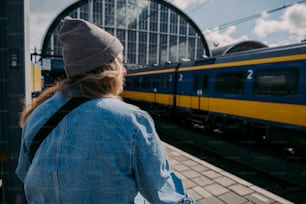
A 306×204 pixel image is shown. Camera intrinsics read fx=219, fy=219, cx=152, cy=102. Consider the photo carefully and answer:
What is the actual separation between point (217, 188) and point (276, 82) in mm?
4083

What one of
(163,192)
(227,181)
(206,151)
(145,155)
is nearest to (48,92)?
(145,155)

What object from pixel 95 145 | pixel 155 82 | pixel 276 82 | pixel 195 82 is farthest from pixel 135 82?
pixel 95 145

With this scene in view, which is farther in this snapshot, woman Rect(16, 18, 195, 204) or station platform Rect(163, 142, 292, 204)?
station platform Rect(163, 142, 292, 204)

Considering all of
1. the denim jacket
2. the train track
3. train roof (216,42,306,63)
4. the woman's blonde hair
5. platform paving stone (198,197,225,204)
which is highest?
train roof (216,42,306,63)

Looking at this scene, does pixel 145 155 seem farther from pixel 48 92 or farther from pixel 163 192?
pixel 48 92

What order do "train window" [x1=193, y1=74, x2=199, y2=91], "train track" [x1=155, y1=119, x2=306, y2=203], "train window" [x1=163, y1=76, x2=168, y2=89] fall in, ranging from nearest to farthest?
"train track" [x1=155, y1=119, x2=306, y2=203]
"train window" [x1=193, y1=74, x2=199, y2=91]
"train window" [x1=163, y1=76, x2=168, y2=89]

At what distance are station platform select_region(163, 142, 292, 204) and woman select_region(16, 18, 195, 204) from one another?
301cm

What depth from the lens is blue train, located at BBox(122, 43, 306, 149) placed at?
19.5 feet

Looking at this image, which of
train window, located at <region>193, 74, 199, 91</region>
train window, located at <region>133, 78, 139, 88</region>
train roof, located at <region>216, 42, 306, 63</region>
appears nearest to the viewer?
train roof, located at <region>216, 42, 306, 63</region>

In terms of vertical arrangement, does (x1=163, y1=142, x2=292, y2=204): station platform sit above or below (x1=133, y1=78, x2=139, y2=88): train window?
below

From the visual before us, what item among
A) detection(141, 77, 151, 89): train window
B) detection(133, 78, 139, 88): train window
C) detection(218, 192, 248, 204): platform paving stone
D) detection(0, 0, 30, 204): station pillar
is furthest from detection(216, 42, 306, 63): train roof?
detection(133, 78, 139, 88): train window

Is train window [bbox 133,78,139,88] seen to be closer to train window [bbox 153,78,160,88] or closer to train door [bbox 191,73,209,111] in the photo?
train window [bbox 153,78,160,88]

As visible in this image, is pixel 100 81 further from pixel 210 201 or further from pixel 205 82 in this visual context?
pixel 205 82

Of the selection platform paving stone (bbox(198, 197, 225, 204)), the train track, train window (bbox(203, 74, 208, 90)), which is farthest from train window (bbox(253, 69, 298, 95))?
platform paving stone (bbox(198, 197, 225, 204))
